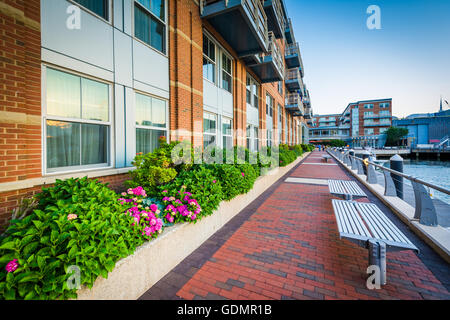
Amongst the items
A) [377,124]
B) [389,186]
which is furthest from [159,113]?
[377,124]

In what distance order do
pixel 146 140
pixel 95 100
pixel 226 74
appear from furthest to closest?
pixel 226 74, pixel 146 140, pixel 95 100

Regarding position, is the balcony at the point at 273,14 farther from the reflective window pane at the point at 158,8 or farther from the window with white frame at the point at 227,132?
the reflective window pane at the point at 158,8

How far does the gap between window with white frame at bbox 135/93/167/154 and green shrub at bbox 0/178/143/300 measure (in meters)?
3.03

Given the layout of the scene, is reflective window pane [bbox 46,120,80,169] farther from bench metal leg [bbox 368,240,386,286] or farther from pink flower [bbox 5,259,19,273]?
bench metal leg [bbox 368,240,386,286]

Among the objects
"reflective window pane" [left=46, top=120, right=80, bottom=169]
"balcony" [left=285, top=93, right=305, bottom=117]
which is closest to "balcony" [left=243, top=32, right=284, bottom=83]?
"reflective window pane" [left=46, top=120, right=80, bottom=169]

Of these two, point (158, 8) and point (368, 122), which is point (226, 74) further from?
point (368, 122)

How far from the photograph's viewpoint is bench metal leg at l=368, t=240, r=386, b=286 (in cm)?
280

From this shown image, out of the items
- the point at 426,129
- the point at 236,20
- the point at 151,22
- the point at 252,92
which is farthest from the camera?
the point at 426,129

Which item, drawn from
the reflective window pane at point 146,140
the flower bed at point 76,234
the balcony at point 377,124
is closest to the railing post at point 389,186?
the flower bed at point 76,234

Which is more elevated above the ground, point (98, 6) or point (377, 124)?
point (377, 124)

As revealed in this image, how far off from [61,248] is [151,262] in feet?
3.80

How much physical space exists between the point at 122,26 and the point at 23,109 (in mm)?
3126

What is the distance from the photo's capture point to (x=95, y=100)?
4527mm
